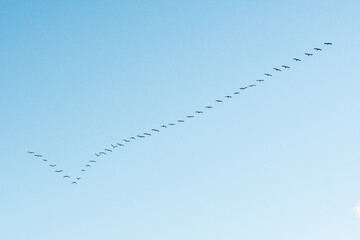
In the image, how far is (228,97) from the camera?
119 m

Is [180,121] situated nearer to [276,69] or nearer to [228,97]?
[228,97]

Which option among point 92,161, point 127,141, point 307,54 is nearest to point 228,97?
point 307,54

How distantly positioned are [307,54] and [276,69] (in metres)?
7.72

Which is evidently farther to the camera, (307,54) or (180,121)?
(180,121)

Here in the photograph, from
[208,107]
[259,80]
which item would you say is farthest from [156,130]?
[259,80]

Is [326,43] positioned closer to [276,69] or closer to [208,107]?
[276,69]

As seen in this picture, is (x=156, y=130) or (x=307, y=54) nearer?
(x=307, y=54)

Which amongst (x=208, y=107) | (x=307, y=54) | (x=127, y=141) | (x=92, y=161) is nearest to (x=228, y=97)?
(x=208, y=107)

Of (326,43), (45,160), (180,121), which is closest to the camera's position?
(326,43)

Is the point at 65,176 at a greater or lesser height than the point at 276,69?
lesser

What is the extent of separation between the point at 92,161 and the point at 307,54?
58.8 m

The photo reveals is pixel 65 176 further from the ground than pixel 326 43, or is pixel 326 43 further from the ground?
pixel 326 43

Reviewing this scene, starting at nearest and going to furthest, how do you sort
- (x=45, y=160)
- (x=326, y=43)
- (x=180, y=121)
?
(x=326, y=43), (x=180, y=121), (x=45, y=160)

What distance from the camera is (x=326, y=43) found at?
116188 mm
